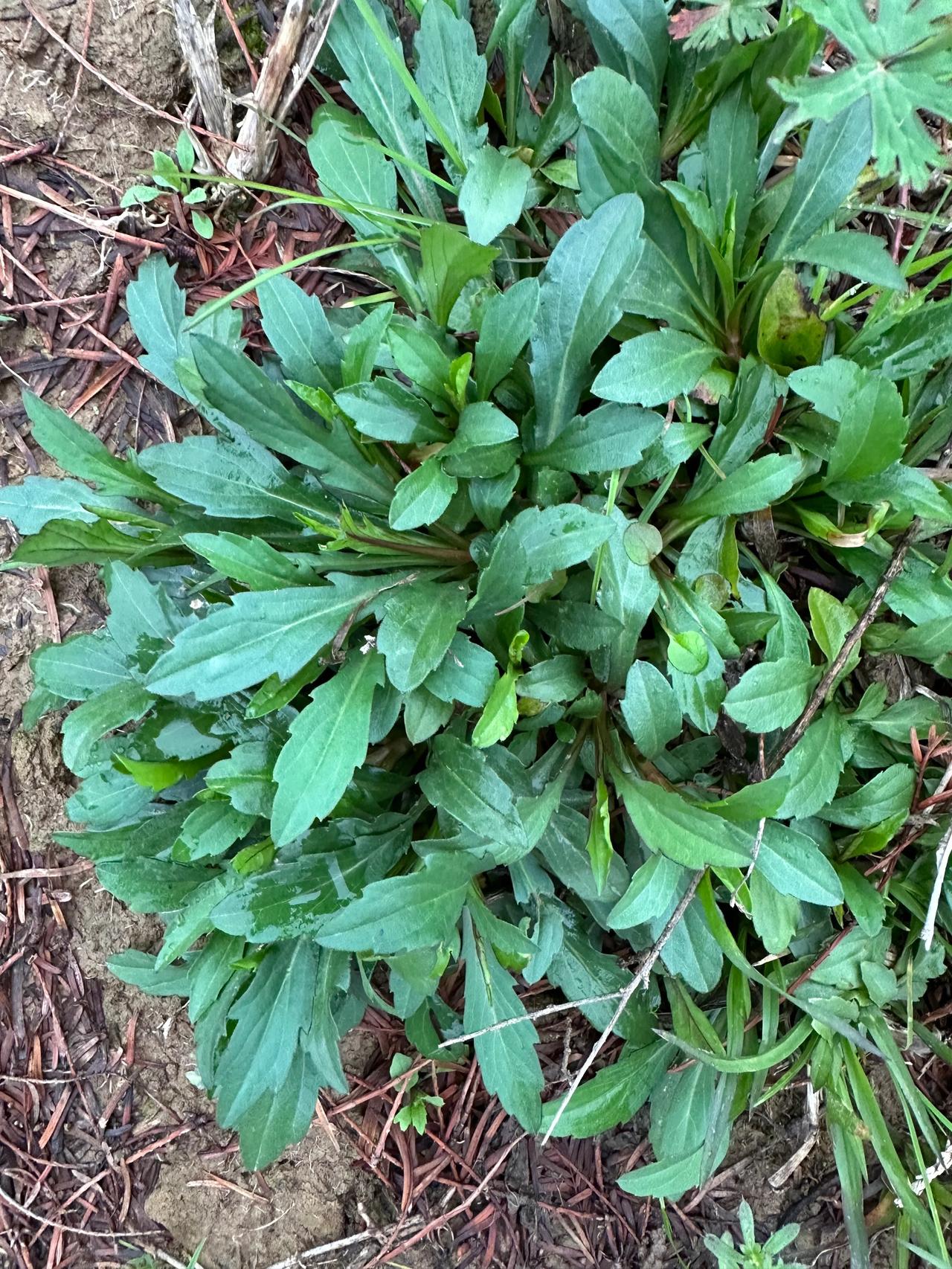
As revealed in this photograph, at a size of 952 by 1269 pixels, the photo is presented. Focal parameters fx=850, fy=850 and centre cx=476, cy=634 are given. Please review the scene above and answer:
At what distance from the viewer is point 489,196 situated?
1.17 meters

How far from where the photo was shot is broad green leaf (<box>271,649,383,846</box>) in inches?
41.8

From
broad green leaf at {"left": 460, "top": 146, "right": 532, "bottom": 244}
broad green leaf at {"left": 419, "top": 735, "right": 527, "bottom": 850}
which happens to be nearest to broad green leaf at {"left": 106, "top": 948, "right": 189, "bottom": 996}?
broad green leaf at {"left": 419, "top": 735, "right": 527, "bottom": 850}

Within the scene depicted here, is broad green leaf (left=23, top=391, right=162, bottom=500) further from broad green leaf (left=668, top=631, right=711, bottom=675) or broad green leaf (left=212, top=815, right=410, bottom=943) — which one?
broad green leaf (left=668, top=631, right=711, bottom=675)

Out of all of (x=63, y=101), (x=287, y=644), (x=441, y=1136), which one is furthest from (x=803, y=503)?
(x=63, y=101)

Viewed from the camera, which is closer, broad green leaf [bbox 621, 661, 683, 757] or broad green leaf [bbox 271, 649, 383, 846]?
broad green leaf [bbox 271, 649, 383, 846]

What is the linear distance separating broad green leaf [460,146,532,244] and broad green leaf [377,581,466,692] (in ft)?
1.61

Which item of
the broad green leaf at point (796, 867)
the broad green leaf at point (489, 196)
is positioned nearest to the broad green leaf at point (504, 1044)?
the broad green leaf at point (796, 867)

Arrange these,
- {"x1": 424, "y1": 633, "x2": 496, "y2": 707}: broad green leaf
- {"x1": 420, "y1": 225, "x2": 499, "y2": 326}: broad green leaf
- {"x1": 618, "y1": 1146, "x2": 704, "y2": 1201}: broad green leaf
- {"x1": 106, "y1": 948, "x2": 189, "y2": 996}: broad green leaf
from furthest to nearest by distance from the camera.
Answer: {"x1": 106, "y1": 948, "x2": 189, "y2": 996}: broad green leaf, {"x1": 618, "y1": 1146, "x2": 704, "y2": 1201}: broad green leaf, {"x1": 424, "y1": 633, "x2": 496, "y2": 707}: broad green leaf, {"x1": 420, "y1": 225, "x2": 499, "y2": 326}: broad green leaf

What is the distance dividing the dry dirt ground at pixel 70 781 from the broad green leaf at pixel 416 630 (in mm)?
717

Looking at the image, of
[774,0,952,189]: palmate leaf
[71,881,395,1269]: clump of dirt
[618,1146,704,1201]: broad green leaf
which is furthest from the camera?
[71,881,395,1269]: clump of dirt

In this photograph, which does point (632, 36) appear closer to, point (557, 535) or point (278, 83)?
point (278, 83)

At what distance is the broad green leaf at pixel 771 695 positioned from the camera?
45.4 inches

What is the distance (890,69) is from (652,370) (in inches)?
16.1

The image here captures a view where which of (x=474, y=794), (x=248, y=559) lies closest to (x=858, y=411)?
(x=474, y=794)
